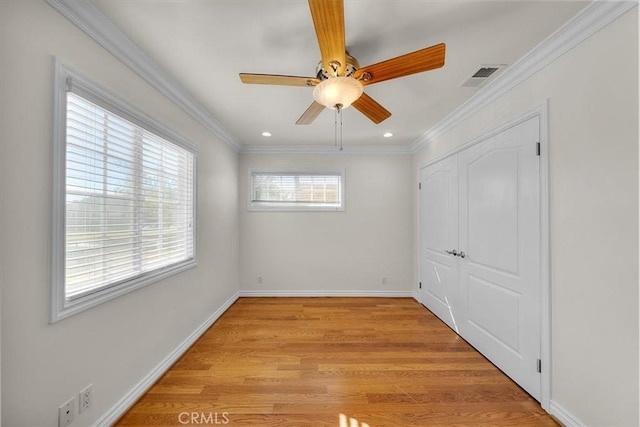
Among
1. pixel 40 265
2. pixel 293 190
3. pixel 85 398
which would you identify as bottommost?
pixel 85 398

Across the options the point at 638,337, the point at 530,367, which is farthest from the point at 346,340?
the point at 638,337

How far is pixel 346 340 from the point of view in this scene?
2715mm

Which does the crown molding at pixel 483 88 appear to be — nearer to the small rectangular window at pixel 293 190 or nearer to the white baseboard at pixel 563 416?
the small rectangular window at pixel 293 190

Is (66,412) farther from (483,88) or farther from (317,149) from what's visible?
(317,149)

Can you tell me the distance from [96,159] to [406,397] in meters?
2.54

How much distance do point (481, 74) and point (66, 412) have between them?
338cm

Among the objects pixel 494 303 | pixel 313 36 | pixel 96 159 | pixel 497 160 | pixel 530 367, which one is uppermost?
pixel 313 36

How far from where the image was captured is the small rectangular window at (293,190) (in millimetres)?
4156

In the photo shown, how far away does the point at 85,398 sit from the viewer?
145 centimetres

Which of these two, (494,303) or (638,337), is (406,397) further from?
(638,337)

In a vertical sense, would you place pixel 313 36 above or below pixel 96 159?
above

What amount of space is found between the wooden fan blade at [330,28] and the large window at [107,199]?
1.29m

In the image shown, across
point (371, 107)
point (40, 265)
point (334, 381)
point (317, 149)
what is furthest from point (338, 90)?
point (317, 149)

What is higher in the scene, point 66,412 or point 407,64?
point 407,64
